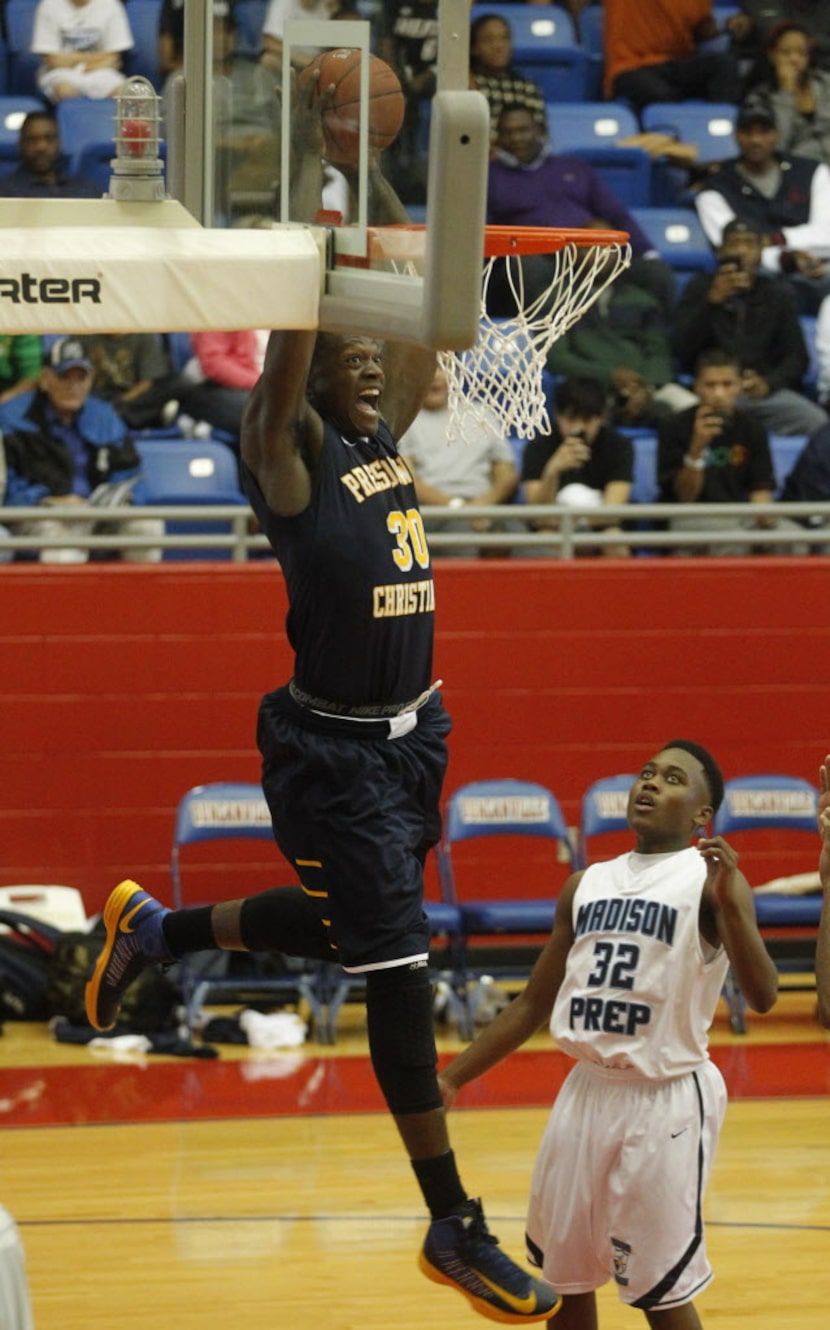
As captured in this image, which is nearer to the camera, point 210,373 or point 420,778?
point 420,778

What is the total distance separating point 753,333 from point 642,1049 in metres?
7.00

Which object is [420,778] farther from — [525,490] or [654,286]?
[654,286]

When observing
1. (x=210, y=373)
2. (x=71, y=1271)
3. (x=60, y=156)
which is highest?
(x=60, y=156)

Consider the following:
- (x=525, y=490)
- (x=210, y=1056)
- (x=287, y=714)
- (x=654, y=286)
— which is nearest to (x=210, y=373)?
(x=525, y=490)

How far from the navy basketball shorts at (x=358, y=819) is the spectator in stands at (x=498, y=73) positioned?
25.0ft

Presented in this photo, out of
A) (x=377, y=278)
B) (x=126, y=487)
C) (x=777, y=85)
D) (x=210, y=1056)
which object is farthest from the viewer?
(x=777, y=85)

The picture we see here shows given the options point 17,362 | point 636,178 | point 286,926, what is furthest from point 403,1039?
point 636,178

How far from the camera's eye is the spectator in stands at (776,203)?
12.4 metres

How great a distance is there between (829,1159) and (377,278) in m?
4.98

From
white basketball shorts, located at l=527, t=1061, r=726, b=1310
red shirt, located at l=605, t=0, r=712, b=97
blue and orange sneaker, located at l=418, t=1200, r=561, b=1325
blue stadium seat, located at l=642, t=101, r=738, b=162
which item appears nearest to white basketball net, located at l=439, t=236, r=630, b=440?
white basketball shorts, located at l=527, t=1061, r=726, b=1310

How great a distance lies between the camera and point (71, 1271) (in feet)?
22.3

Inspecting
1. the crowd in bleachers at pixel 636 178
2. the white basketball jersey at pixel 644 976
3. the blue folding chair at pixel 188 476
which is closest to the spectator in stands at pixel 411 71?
the white basketball jersey at pixel 644 976

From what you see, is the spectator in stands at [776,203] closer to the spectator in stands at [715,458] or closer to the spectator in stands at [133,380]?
the spectator in stands at [715,458]

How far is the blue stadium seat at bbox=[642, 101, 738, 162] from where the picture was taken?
13.2 metres
